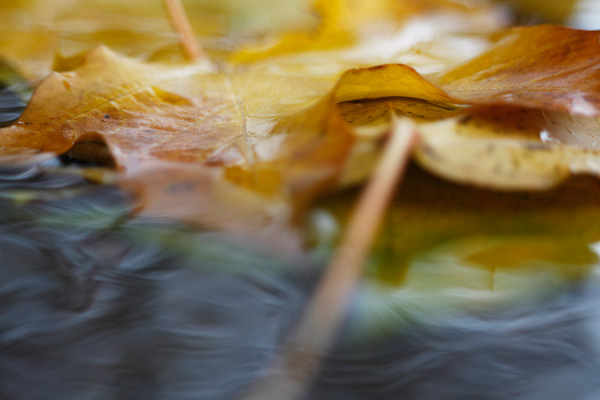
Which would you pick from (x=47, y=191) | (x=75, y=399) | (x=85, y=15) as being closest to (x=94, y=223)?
(x=47, y=191)

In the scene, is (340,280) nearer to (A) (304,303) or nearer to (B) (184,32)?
(A) (304,303)

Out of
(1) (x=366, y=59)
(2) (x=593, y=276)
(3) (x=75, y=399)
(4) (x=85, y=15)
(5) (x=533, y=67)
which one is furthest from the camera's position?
(4) (x=85, y=15)

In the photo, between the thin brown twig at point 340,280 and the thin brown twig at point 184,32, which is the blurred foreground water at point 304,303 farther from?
the thin brown twig at point 184,32

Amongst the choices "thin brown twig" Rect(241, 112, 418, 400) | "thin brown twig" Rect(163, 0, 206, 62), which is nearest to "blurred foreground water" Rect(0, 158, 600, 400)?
"thin brown twig" Rect(241, 112, 418, 400)

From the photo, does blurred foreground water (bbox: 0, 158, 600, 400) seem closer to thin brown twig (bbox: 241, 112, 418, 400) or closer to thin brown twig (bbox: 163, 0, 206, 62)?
thin brown twig (bbox: 241, 112, 418, 400)

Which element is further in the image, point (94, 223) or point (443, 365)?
point (94, 223)

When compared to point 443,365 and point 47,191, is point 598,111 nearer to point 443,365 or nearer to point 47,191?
point 443,365

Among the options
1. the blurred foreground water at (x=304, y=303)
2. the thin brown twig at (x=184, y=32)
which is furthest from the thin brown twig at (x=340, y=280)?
the thin brown twig at (x=184, y=32)

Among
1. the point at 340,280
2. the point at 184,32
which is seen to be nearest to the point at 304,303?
the point at 340,280
